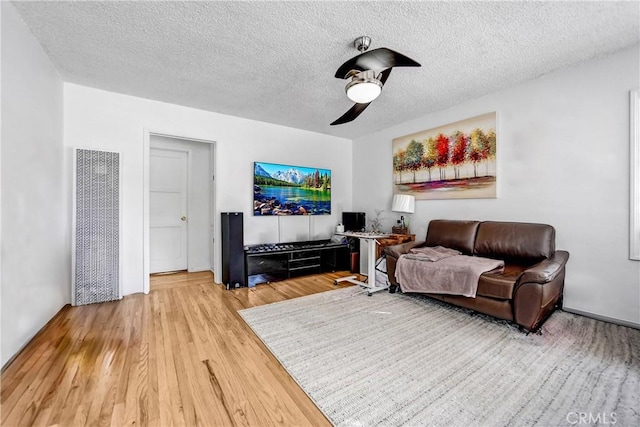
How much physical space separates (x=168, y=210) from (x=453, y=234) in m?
4.59

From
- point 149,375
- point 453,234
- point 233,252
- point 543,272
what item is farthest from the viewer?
point 233,252

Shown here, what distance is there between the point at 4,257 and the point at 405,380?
2.88 meters

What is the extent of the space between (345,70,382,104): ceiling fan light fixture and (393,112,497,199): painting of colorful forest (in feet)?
6.73

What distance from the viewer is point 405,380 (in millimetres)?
1688

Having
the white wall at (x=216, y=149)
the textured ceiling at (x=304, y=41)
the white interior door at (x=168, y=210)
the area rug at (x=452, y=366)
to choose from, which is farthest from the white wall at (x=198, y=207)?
the area rug at (x=452, y=366)

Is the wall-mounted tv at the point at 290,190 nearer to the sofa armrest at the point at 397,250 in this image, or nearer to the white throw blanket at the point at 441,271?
the sofa armrest at the point at 397,250

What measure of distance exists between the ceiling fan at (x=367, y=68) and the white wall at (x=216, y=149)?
2.42 meters

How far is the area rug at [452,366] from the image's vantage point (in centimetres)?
142

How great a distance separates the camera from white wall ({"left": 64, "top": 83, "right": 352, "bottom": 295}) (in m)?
3.18

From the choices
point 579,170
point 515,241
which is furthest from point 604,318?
point 579,170

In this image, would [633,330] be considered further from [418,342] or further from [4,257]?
[4,257]

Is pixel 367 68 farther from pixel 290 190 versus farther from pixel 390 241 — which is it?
pixel 290 190

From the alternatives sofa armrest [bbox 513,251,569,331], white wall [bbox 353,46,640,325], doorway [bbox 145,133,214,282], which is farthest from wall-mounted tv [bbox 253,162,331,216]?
sofa armrest [bbox 513,251,569,331]

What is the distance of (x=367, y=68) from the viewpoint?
2.00 m
